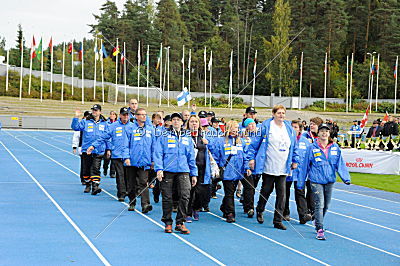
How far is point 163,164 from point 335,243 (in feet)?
9.79

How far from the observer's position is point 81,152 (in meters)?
12.9

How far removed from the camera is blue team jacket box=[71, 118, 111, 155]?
12516mm

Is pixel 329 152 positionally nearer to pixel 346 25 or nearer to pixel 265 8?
pixel 346 25

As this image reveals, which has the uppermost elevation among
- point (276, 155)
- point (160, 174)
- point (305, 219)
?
point (276, 155)

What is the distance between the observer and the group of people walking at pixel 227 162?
859 centimetres

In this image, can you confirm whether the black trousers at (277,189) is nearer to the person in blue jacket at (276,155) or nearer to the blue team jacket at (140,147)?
the person in blue jacket at (276,155)

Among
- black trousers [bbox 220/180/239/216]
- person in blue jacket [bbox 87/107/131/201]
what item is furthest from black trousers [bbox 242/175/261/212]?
person in blue jacket [bbox 87/107/131/201]

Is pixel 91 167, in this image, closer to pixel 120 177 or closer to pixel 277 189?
pixel 120 177

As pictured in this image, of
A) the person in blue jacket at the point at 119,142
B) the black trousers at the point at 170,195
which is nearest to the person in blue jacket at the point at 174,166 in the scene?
the black trousers at the point at 170,195

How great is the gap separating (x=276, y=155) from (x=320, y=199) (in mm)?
1089

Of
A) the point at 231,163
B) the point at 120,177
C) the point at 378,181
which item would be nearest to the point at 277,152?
the point at 231,163

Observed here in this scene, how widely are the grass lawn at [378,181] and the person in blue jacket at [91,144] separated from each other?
854 centimetres

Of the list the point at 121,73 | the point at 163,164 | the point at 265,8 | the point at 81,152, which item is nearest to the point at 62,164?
the point at 81,152

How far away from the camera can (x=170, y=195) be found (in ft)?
28.1
